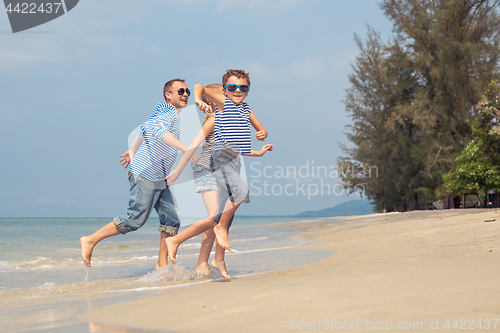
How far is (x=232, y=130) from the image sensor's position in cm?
404

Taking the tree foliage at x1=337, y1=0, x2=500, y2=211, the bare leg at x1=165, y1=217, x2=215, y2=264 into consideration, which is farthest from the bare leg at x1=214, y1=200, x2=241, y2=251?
the tree foliage at x1=337, y1=0, x2=500, y2=211

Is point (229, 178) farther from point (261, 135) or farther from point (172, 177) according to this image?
point (172, 177)

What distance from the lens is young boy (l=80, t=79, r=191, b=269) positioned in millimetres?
4398

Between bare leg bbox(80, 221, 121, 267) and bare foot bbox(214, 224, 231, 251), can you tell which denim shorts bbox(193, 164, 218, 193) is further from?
bare leg bbox(80, 221, 121, 267)

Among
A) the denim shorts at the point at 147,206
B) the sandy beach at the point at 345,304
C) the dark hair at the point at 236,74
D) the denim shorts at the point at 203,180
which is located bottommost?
the sandy beach at the point at 345,304

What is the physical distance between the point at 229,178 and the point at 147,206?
1132mm

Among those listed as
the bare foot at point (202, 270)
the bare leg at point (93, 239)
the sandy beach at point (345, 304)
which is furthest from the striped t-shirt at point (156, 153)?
the sandy beach at point (345, 304)

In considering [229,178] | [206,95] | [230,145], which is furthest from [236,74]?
[229,178]

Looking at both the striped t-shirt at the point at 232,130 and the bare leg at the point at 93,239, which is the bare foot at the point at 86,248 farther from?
the striped t-shirt at the point at 232,130

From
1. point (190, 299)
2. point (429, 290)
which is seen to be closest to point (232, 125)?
point (190, 299)

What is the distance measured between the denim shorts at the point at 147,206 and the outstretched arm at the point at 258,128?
1.28 metres

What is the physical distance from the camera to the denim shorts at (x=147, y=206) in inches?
173

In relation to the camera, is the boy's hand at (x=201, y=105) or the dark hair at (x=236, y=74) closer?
the boy's hand at (x=201, y=105)

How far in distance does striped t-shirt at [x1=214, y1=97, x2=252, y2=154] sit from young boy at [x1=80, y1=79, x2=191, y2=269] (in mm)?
486
